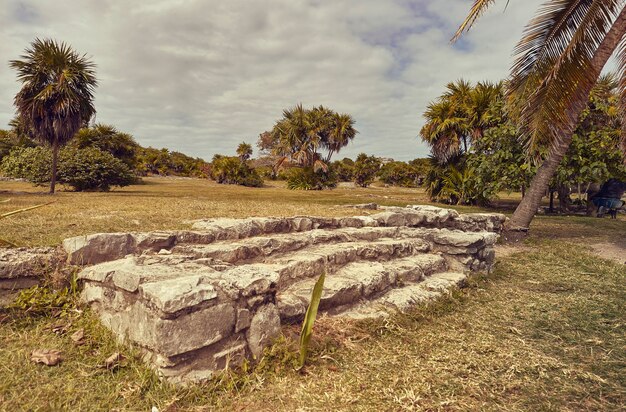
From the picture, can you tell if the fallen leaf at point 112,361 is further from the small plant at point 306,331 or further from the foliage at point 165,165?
the foliage at point 165,165

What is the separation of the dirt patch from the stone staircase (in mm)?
3927

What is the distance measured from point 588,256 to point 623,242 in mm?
3224

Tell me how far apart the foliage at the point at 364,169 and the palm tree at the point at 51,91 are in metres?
31.9

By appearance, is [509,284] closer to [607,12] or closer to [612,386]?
[612,386]

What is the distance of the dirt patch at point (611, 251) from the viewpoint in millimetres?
8715

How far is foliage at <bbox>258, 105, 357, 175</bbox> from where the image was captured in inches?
1298

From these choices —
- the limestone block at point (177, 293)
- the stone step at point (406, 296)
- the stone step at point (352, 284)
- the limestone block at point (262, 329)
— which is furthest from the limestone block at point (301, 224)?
the limestone block at point (177, 293)

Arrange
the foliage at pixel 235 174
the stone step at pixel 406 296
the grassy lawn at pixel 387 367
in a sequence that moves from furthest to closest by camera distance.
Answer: the foliage at pixel 235 174 < the stone step at pixel 406 296 < the grassy lawn at pixel 387 367

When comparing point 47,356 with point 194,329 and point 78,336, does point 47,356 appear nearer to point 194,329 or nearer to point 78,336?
point 78,336

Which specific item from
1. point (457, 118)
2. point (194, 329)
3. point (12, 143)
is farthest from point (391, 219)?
point (12, 143)

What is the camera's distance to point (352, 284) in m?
4.35

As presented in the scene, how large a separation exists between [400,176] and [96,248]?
4807 cm

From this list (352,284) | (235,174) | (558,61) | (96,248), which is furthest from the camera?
(235,174)

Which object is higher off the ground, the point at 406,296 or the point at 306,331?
the point at 306,331
